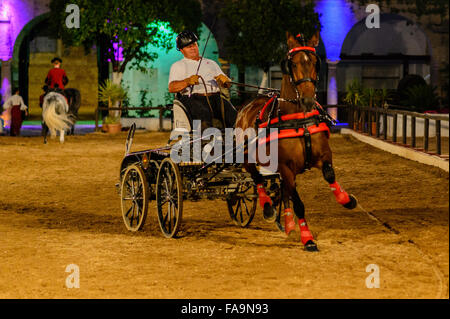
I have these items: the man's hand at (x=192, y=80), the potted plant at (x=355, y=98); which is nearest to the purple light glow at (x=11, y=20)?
the potted plant at (x=355, y=98)

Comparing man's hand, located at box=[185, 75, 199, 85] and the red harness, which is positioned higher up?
man's hand, located at box=[185, 75, 199, 85]

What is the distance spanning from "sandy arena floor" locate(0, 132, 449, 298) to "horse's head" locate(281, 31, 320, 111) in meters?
1.51

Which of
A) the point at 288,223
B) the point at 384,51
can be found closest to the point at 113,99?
the point at 384,51

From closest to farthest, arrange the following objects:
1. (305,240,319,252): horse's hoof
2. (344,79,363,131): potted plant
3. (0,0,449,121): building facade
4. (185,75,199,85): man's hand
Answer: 1. (305,240,319,252): horse's hoof
2. (185,75,199,85): man's hand
3. (344,79,363,131): potted plant
4. (0,0,449,121): building facade

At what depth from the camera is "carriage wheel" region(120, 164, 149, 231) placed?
908 centimetres

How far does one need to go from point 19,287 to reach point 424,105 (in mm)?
19652

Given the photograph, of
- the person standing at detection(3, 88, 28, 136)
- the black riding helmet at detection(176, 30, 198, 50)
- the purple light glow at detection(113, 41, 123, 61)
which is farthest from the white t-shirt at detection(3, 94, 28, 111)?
the black riding helmet at detection(176, 30, 198, 50)

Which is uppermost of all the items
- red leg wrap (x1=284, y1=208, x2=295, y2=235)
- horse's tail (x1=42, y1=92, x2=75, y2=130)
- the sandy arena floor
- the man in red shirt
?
the man in red shirt

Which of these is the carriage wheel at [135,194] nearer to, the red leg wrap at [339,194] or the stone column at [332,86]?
the red leg wrap at [339,194]

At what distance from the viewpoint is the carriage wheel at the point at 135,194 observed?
908 cm

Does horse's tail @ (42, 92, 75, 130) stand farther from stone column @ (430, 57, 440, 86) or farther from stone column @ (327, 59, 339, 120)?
stone column @ (430, 57, 440, 86)

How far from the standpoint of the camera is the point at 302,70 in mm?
7605

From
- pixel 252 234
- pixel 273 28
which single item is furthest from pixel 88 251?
pixel 273 28

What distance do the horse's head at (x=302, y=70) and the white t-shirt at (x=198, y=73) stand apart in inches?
54.9
